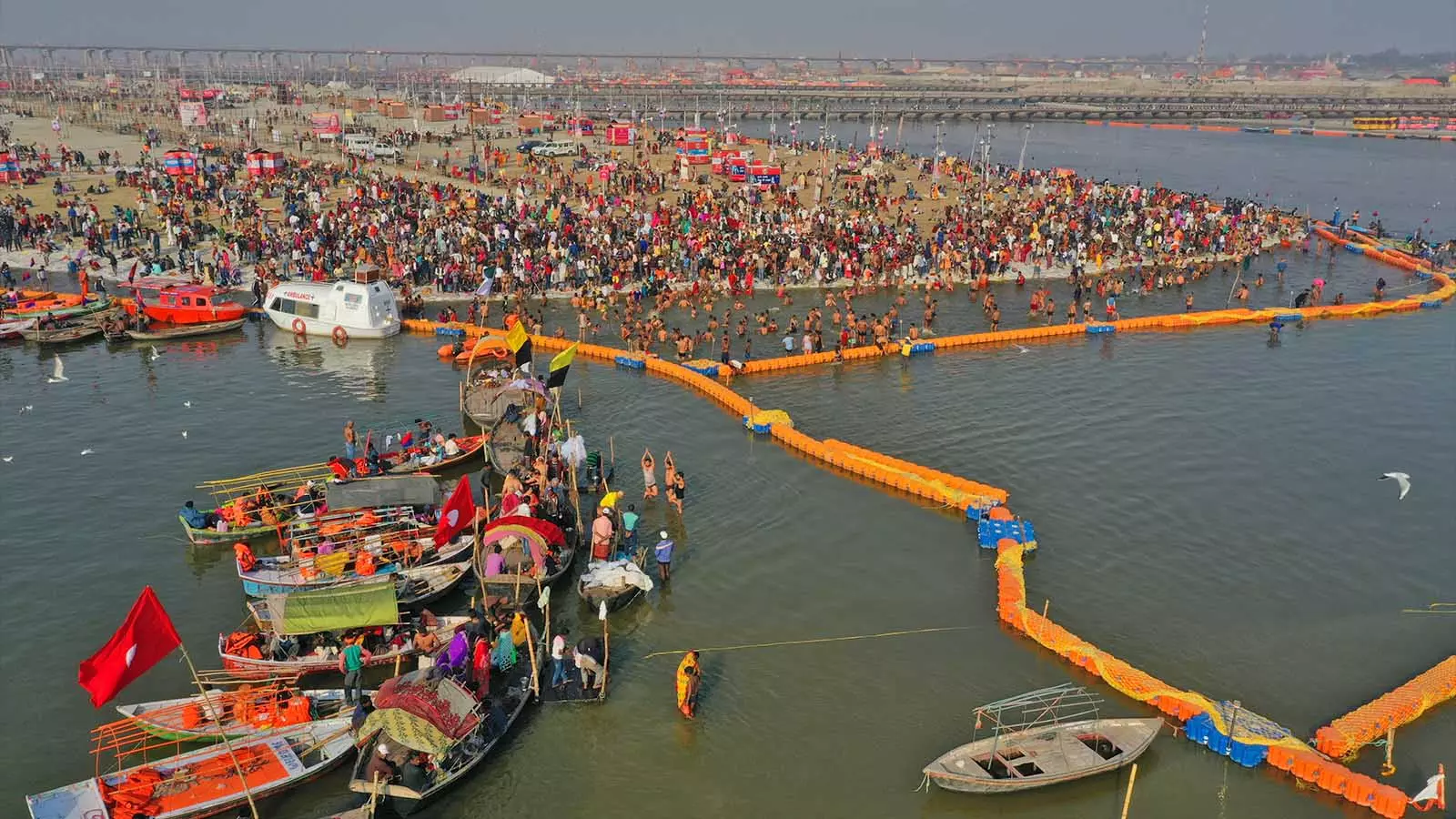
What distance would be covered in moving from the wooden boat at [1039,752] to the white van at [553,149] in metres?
72.4

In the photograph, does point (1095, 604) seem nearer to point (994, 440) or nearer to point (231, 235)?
point (994, 440)

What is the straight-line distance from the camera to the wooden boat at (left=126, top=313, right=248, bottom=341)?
41406 mm

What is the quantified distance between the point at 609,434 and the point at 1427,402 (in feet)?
101

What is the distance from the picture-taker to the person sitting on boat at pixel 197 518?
991 inches

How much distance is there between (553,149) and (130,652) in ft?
238

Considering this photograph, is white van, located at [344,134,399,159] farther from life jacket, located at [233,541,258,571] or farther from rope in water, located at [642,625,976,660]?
rope in water, located at [642,625,976,660]

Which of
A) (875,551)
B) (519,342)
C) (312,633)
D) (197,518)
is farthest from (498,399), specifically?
(875,551)

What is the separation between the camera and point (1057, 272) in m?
56.1

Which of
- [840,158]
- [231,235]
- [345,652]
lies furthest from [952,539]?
[840,158]

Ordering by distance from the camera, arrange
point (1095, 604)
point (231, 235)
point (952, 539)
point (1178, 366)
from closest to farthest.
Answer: point (1095, 604)
point (952, 539)
point (1178, 366)
point (231, 235)

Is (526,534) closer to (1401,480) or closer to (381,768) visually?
Result: (381,768)

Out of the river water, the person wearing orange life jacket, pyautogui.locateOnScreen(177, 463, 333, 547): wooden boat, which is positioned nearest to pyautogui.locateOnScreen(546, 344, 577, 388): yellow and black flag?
the river water

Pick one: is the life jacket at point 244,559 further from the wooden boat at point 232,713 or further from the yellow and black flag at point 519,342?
the yellow and black flag at point 519,342

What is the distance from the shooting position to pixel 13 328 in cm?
4141
